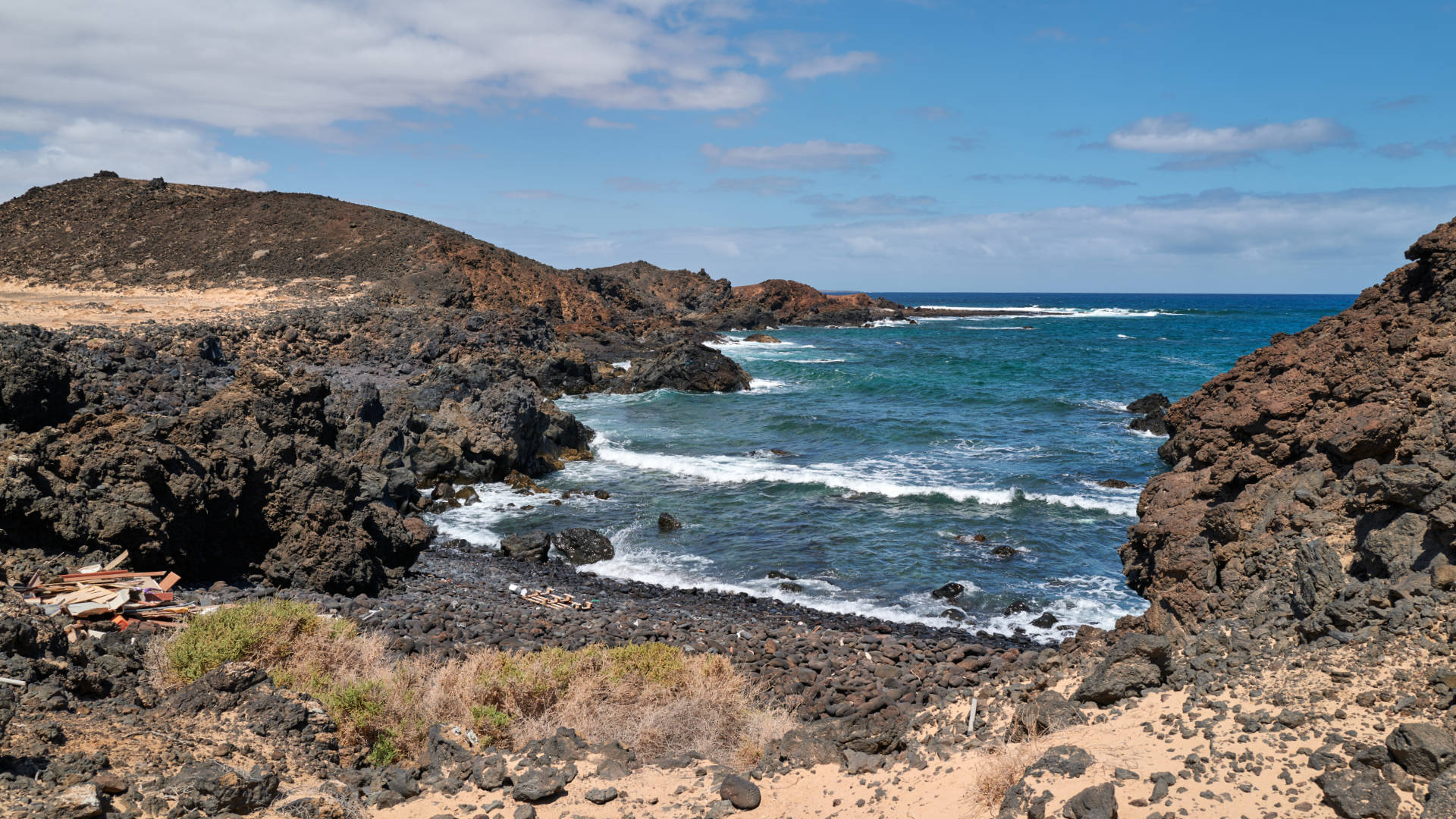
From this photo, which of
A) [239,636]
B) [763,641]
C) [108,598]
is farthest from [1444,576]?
[108,598]

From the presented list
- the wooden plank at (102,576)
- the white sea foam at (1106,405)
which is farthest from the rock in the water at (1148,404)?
the wooden plank at (102,576)

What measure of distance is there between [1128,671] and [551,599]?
28.6 ft

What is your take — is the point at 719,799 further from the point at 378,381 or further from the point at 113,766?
the point at 378,381

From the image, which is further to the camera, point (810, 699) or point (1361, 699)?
point (810, 699)

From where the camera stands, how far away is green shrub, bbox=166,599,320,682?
6.55 meters

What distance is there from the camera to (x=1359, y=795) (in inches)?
176

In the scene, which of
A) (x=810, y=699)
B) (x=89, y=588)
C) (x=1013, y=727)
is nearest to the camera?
(x=1013, y=727)

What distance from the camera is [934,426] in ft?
100

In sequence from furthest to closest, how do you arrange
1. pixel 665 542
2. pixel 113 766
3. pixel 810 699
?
pixel 665 542 < pixel 810 699 < pixel 113 766

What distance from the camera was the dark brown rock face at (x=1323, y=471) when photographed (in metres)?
6.36

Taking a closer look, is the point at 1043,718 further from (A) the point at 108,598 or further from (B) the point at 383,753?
(A) the point at 108,598

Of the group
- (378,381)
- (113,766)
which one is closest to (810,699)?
(113,766)

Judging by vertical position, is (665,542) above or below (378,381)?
below

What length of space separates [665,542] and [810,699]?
8998mm
